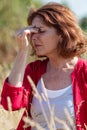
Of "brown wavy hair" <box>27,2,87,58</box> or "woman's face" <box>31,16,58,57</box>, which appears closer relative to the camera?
"woman's face" <box>31,16,58,57</box>

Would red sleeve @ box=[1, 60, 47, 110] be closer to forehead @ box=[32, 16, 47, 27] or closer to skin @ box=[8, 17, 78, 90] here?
skin @ box=[8, 17, 78, 90]

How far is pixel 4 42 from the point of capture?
23297mm

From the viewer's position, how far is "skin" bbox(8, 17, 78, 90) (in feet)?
13.5

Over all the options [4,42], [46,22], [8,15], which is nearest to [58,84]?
[46,22]

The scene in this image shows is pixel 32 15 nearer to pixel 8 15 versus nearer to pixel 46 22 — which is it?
pixel 46 22

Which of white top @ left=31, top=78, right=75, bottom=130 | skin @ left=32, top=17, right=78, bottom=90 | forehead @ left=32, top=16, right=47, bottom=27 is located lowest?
white top @ left=31, top=78, right=75, bottom=130

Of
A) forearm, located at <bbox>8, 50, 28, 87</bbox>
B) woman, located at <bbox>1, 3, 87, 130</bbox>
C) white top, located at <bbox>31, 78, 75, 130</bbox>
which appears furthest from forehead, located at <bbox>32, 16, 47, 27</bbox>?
white top, located at <bbox>31, 78, 75, 130</bbox>

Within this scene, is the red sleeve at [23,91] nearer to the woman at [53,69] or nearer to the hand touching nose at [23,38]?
the woman at [53,69]

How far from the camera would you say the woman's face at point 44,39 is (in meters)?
4.16

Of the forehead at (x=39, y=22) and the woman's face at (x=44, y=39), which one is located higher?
the forehead at (x=39, y=22)

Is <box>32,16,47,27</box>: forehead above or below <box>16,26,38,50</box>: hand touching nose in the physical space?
above

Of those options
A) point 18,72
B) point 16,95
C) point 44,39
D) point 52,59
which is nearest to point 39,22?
point 44,39

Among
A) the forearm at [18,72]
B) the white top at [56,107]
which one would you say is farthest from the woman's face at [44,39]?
the white top at [56,107]

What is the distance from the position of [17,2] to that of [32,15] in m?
16.6
